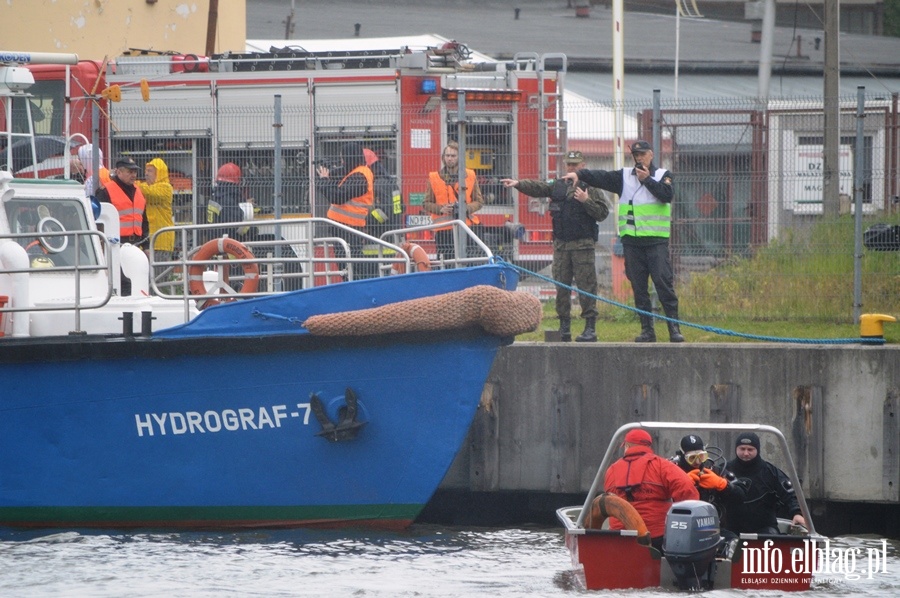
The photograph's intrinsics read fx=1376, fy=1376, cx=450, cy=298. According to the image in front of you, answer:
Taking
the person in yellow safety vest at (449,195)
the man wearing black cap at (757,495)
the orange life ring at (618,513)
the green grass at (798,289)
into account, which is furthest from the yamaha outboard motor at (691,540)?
the person in yellow safety vest at (449,195)

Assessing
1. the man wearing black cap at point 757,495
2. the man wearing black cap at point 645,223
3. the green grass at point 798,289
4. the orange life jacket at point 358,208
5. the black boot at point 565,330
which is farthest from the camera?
the orange life jacket at point 358,208

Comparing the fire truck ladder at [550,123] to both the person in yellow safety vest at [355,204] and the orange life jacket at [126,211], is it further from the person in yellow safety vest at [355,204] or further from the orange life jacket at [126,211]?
the orange life jacket at [126,211]

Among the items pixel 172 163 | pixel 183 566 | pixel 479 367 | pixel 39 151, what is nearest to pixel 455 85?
pixel 172 163

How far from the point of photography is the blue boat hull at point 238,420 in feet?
30.7

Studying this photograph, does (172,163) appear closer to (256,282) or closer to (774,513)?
(256,282)

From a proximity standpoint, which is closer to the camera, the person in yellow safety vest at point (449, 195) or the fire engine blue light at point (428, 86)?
the person in yellow safety vest at point (449, 195)

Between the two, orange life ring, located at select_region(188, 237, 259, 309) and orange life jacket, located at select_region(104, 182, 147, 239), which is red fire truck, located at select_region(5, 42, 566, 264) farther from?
orange life ring, located at select_region(188, 237, 259, 309)

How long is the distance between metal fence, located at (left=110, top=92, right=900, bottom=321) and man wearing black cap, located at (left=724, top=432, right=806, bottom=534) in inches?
132

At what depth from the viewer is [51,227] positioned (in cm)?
1052

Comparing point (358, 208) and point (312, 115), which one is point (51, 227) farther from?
point (312, 115)

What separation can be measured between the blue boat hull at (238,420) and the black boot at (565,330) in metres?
2.25

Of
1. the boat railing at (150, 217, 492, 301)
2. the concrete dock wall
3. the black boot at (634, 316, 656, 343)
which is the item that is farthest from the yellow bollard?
the boat railing at (150, 217, 492, 301)

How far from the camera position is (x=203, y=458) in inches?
376

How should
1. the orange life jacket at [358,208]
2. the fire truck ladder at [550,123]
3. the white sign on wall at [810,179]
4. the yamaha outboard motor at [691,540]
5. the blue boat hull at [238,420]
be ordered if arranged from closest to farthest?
the yamaha outboard motor at [691,540] < the blue boat hull at [238,420] < the white sign on wall at [810,179] < the orange life jacket at [358,208] < the fire truck ladder at [550,123]
